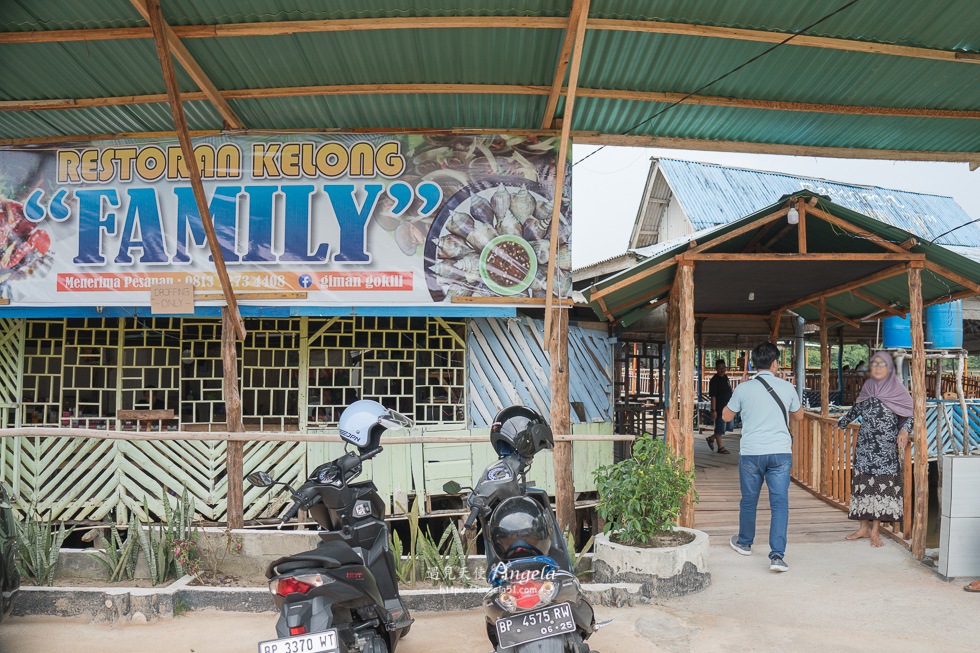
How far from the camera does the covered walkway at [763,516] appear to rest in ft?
19.4

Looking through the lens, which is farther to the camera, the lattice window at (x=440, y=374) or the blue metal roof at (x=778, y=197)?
the blue metal roof at (x=778, y=197)

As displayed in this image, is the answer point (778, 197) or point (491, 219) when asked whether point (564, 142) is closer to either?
point (491, 219)

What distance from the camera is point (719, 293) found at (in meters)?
7.73

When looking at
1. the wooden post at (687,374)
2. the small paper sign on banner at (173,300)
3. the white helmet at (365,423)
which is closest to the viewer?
the white helmet at (365,423)

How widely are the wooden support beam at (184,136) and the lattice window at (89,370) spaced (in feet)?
9.82

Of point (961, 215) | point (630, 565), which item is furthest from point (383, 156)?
point (961, 215)

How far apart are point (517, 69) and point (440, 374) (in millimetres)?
3777

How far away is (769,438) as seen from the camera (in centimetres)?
503

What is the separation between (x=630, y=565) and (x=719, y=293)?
4120 millimetres

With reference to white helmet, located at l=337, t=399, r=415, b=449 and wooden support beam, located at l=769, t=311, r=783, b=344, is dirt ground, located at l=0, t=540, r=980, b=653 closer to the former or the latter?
white helmet, located at l=337, t=399, r=415, b=449

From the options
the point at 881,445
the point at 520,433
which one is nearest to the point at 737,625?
the point at 520,433

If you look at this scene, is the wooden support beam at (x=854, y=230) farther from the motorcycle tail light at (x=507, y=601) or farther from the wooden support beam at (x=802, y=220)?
the motorcycle tail light at (x=507, y=601)

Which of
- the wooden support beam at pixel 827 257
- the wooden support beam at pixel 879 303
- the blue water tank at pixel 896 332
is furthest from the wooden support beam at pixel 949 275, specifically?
the blue water tank at pixel 896 332

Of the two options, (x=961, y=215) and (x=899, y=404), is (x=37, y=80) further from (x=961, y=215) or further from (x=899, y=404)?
(x=961, y=215)
